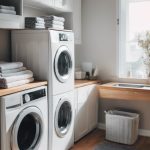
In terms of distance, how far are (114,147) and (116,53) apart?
1439mm

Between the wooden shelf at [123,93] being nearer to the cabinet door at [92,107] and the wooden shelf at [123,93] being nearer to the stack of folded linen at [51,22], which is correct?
the cabinet door at [92,107]

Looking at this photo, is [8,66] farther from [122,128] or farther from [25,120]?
[122,128]

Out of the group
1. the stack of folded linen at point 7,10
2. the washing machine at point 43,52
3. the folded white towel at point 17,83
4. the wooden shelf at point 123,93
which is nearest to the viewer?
the folded white towel at point 17,83

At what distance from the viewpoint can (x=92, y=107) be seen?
3805 mm

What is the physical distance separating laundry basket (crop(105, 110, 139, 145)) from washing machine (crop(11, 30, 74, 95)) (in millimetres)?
917

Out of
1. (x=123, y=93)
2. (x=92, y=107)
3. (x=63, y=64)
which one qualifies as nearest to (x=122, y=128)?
(x=123, y=93)

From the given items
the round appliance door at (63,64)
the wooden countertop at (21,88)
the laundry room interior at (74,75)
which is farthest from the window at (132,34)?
the wooden countertop at (21,88)

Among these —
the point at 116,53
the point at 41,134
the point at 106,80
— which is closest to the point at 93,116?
the point at 106,80

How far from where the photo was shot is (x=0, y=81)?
2287 millimetres

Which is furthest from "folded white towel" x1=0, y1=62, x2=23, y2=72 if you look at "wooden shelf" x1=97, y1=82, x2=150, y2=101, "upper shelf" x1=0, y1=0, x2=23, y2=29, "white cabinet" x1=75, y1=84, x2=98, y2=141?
"wooden shelf" x1=97, y1=82, x2=150, y2=101

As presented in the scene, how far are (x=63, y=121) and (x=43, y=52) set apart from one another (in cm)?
94

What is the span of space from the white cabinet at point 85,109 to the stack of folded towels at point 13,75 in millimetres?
924

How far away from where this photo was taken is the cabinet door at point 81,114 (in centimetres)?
341

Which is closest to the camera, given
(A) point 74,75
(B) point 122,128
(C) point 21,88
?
(C) point 21,88
